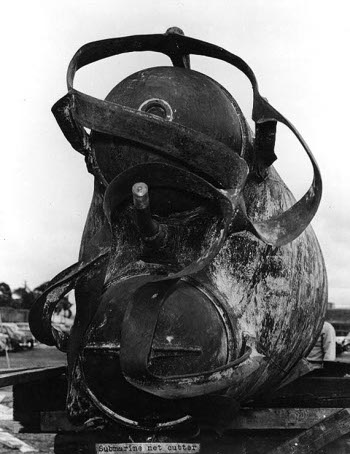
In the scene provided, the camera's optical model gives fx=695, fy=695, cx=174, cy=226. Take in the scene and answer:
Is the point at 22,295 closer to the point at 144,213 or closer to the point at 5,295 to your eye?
the point at 5,295

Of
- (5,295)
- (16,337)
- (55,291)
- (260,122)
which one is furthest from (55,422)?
(5,295)

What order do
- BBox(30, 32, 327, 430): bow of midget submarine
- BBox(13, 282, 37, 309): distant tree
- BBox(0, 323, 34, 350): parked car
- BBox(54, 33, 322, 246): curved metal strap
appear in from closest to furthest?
BBox(30, 32, 327, 430): bow of midget submarine < BBox(54, 33, 322, 246): curved metal strap < BBox(0, 323, 34, 350): parked car < BBox(13, 282, 37, 309): distant tree

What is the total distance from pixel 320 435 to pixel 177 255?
3.29ft

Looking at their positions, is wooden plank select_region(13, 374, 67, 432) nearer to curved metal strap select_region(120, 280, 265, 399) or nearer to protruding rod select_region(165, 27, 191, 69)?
curved metal strap select_region(120, 280, 265, 399)

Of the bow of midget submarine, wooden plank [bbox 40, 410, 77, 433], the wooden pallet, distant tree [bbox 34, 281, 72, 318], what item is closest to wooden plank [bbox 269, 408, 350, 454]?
the wooden pallet

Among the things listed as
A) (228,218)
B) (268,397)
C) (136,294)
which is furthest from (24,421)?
(228,218)

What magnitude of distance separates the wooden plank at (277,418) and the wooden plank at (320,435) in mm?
143

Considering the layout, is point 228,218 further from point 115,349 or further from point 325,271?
point 325,271

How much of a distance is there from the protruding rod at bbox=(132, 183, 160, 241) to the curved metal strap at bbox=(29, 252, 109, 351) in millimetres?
412

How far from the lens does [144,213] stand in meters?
2.59

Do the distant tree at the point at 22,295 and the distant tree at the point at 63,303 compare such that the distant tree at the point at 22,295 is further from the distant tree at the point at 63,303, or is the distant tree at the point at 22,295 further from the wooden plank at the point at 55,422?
the wooden plank at the point at 55,422

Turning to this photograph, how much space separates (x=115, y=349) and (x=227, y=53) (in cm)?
149

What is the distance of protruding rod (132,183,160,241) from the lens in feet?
8.18

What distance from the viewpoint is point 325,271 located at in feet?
12.6
